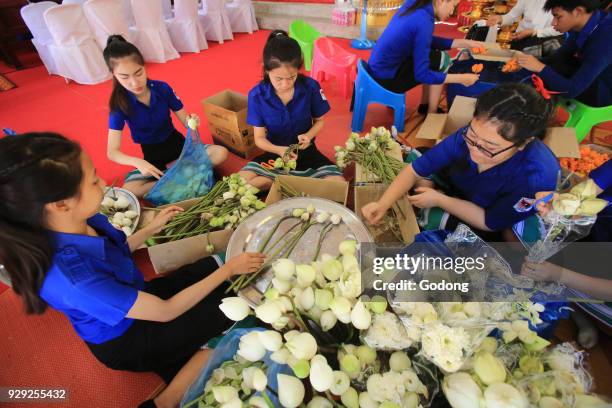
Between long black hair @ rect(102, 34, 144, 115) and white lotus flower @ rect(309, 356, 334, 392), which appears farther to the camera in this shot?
long black hair @ rect(102, 34, 144, 115)

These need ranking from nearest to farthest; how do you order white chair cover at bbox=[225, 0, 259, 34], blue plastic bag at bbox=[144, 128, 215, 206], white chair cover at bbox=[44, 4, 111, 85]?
blue plastic bag at bbox=[144, 128, 215, 206] → white chair cover at bbox=[44, 4, 111, 85] → white chair cover at bbox=[225, 0, 259, 34]

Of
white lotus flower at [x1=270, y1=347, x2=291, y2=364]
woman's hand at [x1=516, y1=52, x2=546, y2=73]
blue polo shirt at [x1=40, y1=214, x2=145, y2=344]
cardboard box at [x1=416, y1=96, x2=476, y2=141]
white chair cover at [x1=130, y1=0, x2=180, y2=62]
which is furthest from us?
white chair cover at [x1=130, y1=0, x2=180, y2=62]

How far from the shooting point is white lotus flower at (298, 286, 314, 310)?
0.55m

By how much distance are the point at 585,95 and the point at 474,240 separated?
242 centimetres

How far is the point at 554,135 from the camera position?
217cm

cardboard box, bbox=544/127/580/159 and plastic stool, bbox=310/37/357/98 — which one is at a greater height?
plastic stool, bbox=310/37/357/98

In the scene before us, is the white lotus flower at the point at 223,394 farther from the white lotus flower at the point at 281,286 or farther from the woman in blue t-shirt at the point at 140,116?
the woman in blue t-shirt at the point at 140,116

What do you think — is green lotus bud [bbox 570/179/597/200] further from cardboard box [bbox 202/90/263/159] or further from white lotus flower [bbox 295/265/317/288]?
cardboard box [bbox 202/90/263/159]

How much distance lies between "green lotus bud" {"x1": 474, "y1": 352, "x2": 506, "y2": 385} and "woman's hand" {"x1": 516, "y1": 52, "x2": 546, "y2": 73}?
8.43 feet

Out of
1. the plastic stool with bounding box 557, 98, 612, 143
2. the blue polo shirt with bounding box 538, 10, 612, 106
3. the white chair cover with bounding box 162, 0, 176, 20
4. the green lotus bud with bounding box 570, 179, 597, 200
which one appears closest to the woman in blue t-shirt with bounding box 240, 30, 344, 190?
the green lotus bud with bounding box 570, 179, 597, 200

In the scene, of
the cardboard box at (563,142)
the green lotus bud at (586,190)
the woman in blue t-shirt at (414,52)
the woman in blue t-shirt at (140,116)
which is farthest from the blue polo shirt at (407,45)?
the green lotus bud at (586,190)

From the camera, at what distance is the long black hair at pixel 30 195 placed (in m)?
0.74

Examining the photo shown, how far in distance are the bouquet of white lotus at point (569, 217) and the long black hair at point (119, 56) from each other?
1.95m

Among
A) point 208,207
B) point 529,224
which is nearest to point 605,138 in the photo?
point 529,224
